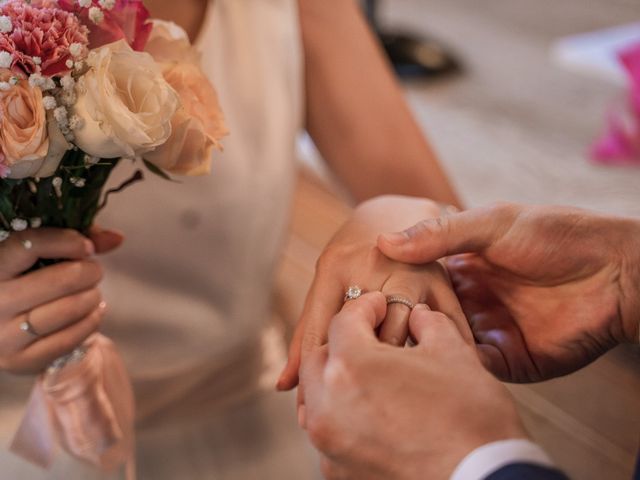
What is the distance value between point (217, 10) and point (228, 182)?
0.72 ft

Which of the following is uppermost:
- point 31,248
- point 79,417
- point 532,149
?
point 31,248

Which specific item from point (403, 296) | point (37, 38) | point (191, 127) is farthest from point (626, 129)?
point (37, 38)

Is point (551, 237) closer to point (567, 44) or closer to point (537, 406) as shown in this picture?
point (537, 406)

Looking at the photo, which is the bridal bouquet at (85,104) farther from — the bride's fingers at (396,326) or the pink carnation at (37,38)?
the bride's fingers at (396,326)

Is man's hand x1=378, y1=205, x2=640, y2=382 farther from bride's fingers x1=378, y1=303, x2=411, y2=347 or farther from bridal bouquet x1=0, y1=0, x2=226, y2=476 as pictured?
bridal bouquet x1=0, y1=0, x2=226, y2=476

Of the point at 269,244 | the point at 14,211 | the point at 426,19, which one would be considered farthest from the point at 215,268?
the point at 426,19

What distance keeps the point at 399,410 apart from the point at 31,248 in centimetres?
34

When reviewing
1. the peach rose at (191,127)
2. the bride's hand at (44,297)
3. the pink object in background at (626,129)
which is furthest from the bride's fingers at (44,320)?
the pink object in background at (626,129)

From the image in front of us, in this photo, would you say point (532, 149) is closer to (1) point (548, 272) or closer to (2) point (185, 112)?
(1) point (548, 272)

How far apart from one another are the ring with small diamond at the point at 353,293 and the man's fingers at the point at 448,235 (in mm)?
50

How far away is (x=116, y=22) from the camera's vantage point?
612 mm

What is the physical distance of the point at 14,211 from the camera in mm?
650

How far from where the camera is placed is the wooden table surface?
0.75 metres

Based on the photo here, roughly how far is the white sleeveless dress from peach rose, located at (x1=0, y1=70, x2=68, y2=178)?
318 millimetres
